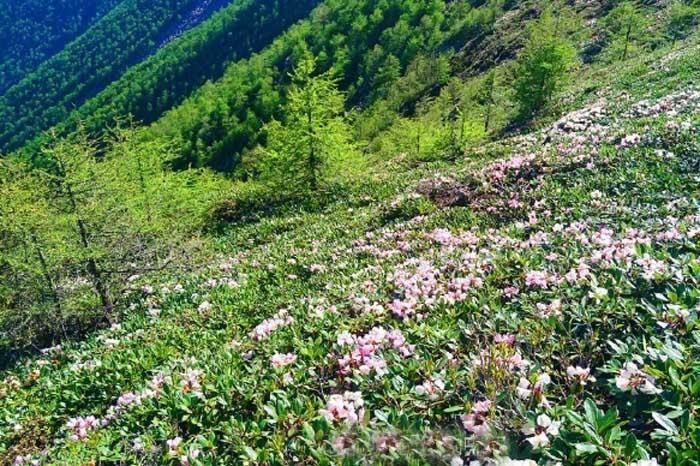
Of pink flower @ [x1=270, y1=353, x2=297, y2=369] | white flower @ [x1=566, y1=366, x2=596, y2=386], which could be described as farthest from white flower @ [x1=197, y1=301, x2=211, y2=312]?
white flower @ [x1=566, y1=366, x2=596, y2=386]

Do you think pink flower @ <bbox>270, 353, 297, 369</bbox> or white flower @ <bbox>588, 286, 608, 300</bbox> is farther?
pink flower @ <bbox>270, 353, 297, 369</bbox>

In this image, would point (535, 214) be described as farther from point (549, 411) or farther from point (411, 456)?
point (411, 456)

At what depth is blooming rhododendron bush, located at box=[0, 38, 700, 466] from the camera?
3.20 metres

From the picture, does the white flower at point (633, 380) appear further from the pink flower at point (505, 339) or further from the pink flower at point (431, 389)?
the pink flower at point (431, 389)

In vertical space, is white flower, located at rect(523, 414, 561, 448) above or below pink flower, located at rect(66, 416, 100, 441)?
above

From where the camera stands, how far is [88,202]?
12.6 meters

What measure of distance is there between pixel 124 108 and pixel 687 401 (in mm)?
182256

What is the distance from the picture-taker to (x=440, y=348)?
189 inches

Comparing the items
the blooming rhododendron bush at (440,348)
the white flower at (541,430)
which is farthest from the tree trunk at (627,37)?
the white flower at (541,430)

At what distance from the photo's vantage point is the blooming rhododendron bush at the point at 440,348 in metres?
3.20

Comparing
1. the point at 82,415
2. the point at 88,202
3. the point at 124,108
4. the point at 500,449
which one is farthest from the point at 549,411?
the point at 124,108

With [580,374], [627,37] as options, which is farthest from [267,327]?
[627,37]

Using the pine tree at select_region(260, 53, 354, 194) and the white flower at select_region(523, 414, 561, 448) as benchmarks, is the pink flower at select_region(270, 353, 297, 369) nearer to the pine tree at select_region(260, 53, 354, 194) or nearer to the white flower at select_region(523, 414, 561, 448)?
the white flower at select_region(523, 414, 561, 448)

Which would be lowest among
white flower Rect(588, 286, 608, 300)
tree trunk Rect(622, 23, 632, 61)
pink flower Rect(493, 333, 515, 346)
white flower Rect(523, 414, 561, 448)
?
pink flower Rect(493, 333, 515, 346)
